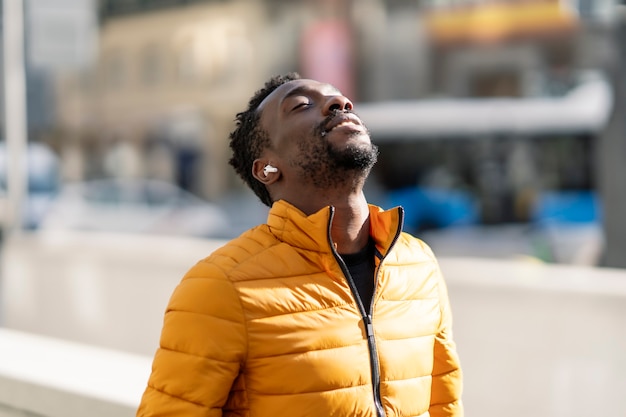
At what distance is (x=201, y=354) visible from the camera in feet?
6.09

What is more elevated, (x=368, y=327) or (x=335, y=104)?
(x=335, y=104)

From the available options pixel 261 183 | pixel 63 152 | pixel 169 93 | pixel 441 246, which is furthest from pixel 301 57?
pixel 261 183

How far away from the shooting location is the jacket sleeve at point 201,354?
1853 mm

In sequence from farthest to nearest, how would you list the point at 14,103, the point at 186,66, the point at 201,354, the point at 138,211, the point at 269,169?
the point at 186,66 → the point at 138,211 → the point at 14,103 → the point at 269,169 → the point at 201,354

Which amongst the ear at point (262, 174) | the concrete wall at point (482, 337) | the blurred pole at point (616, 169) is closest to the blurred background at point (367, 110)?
the concrete wall at point (482, 337)

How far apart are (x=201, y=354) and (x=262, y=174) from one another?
457mm

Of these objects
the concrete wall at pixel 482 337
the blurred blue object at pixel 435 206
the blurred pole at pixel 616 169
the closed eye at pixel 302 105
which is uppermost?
the closed eye at pixel 302 105

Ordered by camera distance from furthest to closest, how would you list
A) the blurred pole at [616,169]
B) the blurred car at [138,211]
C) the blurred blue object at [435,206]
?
the blurred car at [138,211], the blurred blue object at [435,206], the blurred pole at [616,169]

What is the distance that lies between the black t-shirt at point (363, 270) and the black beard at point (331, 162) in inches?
6.7

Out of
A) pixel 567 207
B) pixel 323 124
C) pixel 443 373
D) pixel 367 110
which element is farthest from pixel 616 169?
pixel 367 110

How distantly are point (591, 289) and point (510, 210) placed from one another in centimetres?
988

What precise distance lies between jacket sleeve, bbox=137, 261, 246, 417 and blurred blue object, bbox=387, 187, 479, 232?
519 inches

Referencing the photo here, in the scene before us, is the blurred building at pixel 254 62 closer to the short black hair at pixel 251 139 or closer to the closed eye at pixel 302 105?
the short black hair at pixel 251 139

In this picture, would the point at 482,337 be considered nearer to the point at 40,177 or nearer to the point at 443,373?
the point at 443,373
